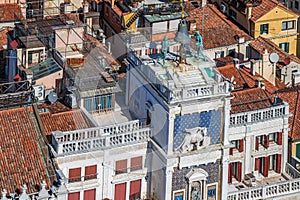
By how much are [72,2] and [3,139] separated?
36225 mm

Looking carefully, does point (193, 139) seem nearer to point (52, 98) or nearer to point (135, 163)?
point (135, 163)

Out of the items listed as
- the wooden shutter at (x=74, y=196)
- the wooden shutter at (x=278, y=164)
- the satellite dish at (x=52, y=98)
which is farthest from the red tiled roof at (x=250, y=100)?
the wooden shutter at (x=74, y=196)

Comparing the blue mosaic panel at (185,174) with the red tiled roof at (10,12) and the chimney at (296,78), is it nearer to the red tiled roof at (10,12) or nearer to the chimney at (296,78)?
the chimney at (296,78)

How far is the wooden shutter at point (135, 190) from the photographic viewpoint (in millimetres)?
68562

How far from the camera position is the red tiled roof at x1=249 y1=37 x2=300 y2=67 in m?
91.4

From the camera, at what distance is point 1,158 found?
Answer: 64.6m

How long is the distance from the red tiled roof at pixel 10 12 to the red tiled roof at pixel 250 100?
2532cm

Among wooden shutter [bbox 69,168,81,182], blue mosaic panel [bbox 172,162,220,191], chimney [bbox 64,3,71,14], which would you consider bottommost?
blue mosaic panel [bbox 172,162,220,191]

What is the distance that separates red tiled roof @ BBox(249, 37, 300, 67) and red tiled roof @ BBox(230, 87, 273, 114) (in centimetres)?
1361

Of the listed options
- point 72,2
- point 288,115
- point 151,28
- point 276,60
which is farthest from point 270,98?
point 72,2

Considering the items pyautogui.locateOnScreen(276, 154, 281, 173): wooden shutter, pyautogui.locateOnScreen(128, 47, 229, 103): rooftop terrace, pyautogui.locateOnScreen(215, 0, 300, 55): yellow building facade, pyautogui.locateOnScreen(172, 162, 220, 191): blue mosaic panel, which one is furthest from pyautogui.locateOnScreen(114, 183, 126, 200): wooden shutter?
pyautogui.locateOnScreen(215, 0, 300, 55): yellow building facade

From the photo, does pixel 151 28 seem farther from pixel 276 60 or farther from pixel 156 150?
pixel 156 150

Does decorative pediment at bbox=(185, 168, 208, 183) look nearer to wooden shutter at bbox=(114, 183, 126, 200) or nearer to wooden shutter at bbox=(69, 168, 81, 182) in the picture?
wooden shutter at bbox=(114, 183, 126, 200)

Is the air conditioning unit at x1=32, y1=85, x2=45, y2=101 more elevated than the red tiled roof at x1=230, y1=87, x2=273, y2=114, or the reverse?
the air conditioning unit at x1=32, y1=85, x2=45, y2=101
